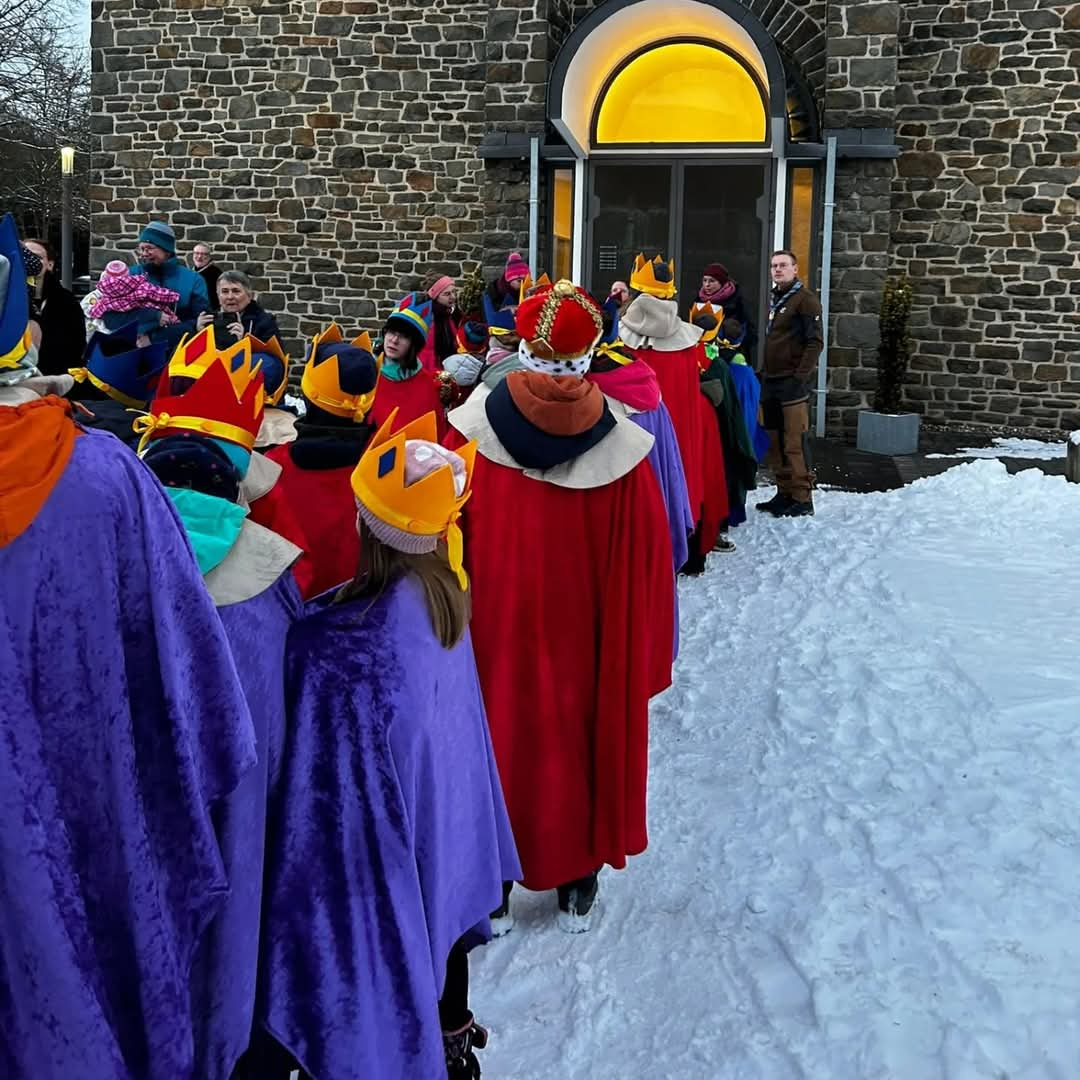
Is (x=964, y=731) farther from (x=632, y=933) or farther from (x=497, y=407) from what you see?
(x=497, y=407)

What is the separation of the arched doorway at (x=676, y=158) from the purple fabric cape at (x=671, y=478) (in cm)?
760

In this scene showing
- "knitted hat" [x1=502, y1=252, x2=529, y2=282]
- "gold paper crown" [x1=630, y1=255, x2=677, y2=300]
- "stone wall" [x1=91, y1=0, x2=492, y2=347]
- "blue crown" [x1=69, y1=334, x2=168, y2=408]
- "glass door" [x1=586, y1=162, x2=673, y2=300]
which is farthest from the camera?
"stone wall" [x1=91, y1=0, x2=492, y2=347]

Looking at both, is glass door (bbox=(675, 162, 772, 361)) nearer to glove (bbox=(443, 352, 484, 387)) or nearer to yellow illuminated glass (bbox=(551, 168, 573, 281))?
yellow illuminated glass (bbox=(551, 168, 573, 281))

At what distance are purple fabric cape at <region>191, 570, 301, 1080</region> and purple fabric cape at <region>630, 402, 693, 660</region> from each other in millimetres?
2252

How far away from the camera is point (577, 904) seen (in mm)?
3514

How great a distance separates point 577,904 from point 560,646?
2.55ft

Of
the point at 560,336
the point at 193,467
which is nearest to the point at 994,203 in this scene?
the point at 560,336

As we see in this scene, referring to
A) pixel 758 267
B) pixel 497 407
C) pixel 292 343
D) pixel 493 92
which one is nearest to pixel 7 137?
pixel 292 343

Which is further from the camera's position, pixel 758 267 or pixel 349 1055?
pixel 758 267

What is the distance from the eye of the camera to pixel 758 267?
13383 mm

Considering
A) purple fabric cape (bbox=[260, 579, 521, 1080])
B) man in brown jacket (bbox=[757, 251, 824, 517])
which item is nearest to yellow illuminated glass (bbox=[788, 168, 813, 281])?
man in brown jacket (bbox=[757, 251, 824, 517])

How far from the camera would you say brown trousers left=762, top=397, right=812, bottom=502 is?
29.5ft

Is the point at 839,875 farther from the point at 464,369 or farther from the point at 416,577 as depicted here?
the point at 464,369

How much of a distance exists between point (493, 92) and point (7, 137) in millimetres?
19274
